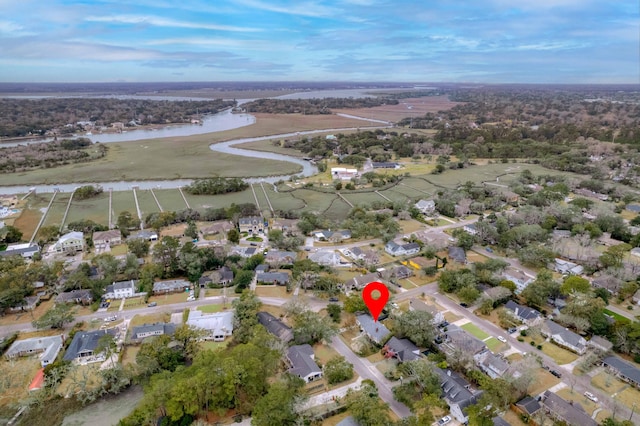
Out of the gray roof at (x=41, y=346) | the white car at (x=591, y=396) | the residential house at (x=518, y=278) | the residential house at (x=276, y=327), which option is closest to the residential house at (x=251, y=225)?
the residential house at (x=276, y=327)

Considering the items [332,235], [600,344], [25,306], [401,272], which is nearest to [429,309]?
[401,272]

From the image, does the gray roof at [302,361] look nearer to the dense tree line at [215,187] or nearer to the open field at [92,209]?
the open field at [92,209]

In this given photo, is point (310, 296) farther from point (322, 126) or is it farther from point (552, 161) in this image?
point (322, 126)

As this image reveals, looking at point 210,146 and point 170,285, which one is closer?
point 170,285

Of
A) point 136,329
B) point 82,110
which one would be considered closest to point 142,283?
point 136,329

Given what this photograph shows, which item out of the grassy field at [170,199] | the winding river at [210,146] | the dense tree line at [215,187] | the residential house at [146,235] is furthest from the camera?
the winding river at [210,146]

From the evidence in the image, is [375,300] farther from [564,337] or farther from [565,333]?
[565,333]
